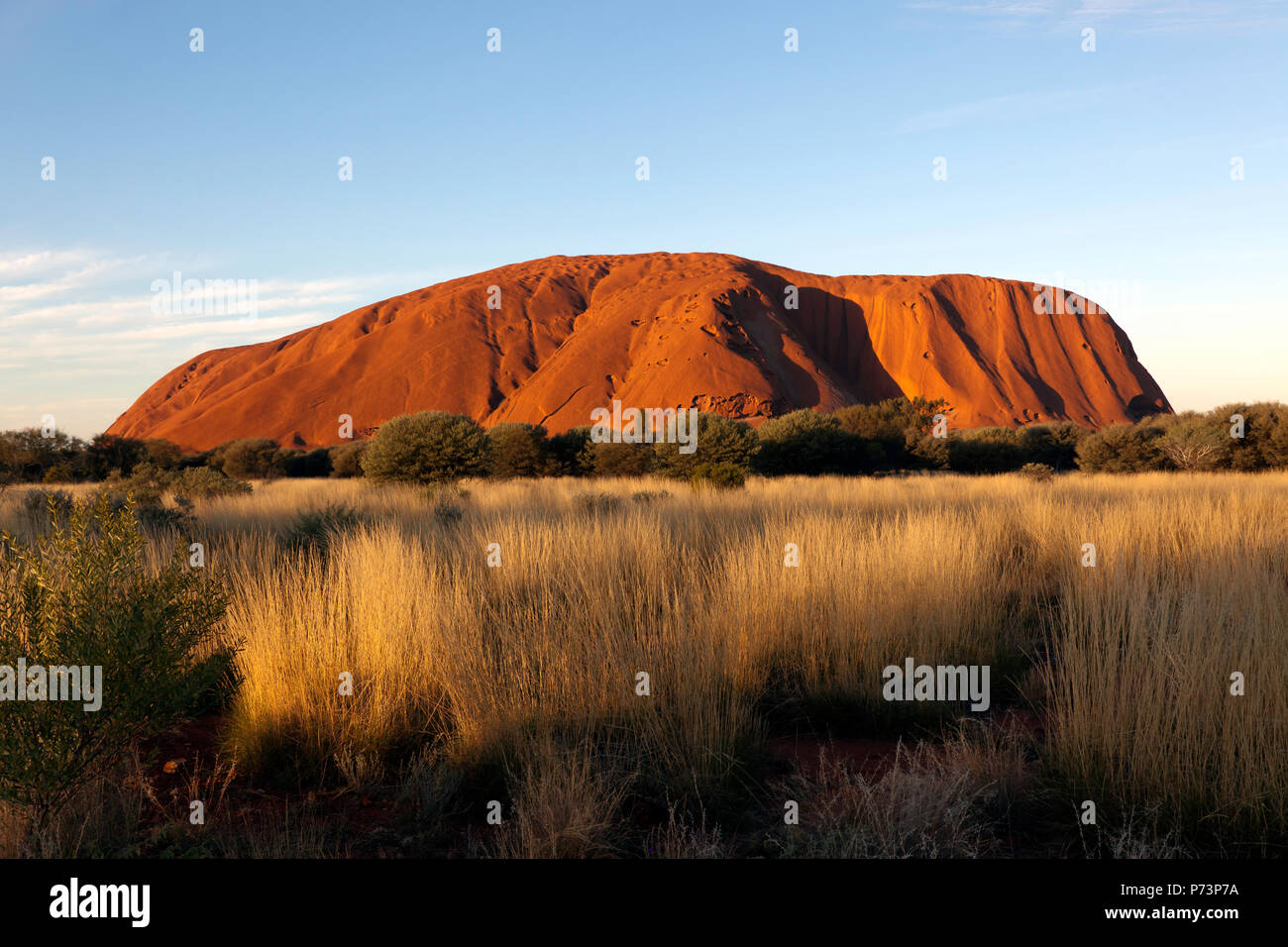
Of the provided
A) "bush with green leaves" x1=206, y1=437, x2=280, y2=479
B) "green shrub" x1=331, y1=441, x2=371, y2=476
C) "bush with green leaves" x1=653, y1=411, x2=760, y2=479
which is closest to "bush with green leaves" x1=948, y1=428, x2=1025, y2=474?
"bush with green leaves" x1=653, y1=411, x2=760, y2=479

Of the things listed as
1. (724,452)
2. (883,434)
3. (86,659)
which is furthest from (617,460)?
(86,659)

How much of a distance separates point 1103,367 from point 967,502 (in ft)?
363

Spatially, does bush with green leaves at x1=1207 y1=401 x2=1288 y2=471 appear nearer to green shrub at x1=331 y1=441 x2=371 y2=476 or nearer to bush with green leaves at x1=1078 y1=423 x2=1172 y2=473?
bush with green leaves at x1=1078 y1=423 x2=1172 y2=473

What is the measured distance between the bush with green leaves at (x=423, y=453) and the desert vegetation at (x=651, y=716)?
14814mm

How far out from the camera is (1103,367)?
4139 inches

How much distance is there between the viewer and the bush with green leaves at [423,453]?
817 inches

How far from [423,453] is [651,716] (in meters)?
18.5

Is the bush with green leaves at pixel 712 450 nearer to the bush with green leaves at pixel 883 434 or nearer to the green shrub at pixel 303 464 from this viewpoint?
the bush with green leaves at pixel 883 434

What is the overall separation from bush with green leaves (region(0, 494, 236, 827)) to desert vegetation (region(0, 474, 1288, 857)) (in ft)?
0.07

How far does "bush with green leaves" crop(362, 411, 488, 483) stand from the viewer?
817 inches

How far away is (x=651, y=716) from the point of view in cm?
372

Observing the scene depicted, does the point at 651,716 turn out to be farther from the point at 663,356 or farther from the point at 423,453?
the point at 663,356

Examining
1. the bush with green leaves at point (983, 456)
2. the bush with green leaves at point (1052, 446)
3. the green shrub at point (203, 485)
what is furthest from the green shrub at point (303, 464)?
the bush with green leaves at point (1052, 446)
